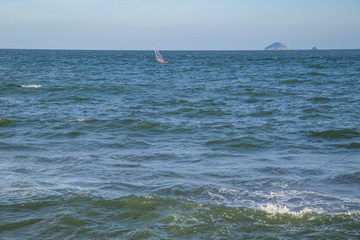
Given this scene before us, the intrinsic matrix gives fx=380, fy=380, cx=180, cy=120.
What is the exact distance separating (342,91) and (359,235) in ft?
70.7

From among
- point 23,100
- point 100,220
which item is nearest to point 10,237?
point 100,220

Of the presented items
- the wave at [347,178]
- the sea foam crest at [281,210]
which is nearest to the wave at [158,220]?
the sea foam crest at [281,210]

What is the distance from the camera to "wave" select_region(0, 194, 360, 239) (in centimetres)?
592

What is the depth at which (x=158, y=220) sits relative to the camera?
21.3ft

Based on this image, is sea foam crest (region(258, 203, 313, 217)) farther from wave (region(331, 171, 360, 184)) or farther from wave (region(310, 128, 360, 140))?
wave (region(310, 128, 360, 140))

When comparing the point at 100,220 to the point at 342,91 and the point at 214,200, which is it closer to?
the point at 214,200

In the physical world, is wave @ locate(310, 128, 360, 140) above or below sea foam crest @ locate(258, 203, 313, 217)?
above

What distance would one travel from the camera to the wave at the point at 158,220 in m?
5.92

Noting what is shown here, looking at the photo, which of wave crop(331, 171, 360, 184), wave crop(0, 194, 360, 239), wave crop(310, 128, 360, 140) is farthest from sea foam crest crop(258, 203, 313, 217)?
wave crop(310, 128, 360, 140)

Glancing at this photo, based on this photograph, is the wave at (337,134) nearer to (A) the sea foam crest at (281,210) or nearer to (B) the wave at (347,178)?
(B) the wave at (347,178)

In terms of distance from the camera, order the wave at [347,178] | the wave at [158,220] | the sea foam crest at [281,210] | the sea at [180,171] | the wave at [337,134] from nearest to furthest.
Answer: the wave at [158,220] < the sea at [180,171] < the sea foam crest at [281,210] < the wave at [347,178] < the wave at [337,134]

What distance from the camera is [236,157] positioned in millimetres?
10820

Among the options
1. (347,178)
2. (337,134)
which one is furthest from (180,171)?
(337,134)

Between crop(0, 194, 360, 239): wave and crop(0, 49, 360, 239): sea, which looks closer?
crop(0, 194, 360, 239): wave
